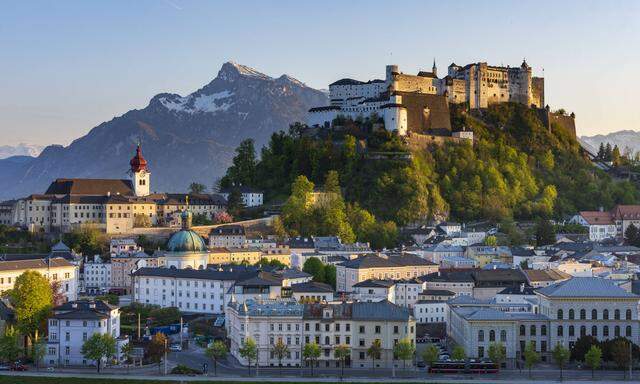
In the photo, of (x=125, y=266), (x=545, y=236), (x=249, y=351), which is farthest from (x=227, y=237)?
(x=249, y=351)

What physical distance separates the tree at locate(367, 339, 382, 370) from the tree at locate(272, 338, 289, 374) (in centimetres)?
468

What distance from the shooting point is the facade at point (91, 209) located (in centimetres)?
11106

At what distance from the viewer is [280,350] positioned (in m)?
65.2

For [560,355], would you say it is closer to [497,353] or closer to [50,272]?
[497,353]

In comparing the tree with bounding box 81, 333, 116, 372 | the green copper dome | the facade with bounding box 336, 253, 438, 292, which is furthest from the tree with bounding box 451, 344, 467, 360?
the green copper dome

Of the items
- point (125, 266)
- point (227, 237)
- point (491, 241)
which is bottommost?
point (125, 266)

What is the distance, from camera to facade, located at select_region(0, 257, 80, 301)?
87.5 metres

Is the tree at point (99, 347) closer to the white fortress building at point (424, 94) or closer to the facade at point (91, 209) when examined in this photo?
the facade at point (91, 209)

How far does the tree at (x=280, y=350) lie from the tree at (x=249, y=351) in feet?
3.69

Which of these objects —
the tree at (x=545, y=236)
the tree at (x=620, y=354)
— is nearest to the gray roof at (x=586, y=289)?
the tree at (x=620, y=354)

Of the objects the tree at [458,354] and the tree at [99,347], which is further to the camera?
the tree at [458,354]

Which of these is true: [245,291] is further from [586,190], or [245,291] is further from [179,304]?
[586,190]

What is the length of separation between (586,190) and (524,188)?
32.8ft

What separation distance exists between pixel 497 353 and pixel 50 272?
40539 mm
